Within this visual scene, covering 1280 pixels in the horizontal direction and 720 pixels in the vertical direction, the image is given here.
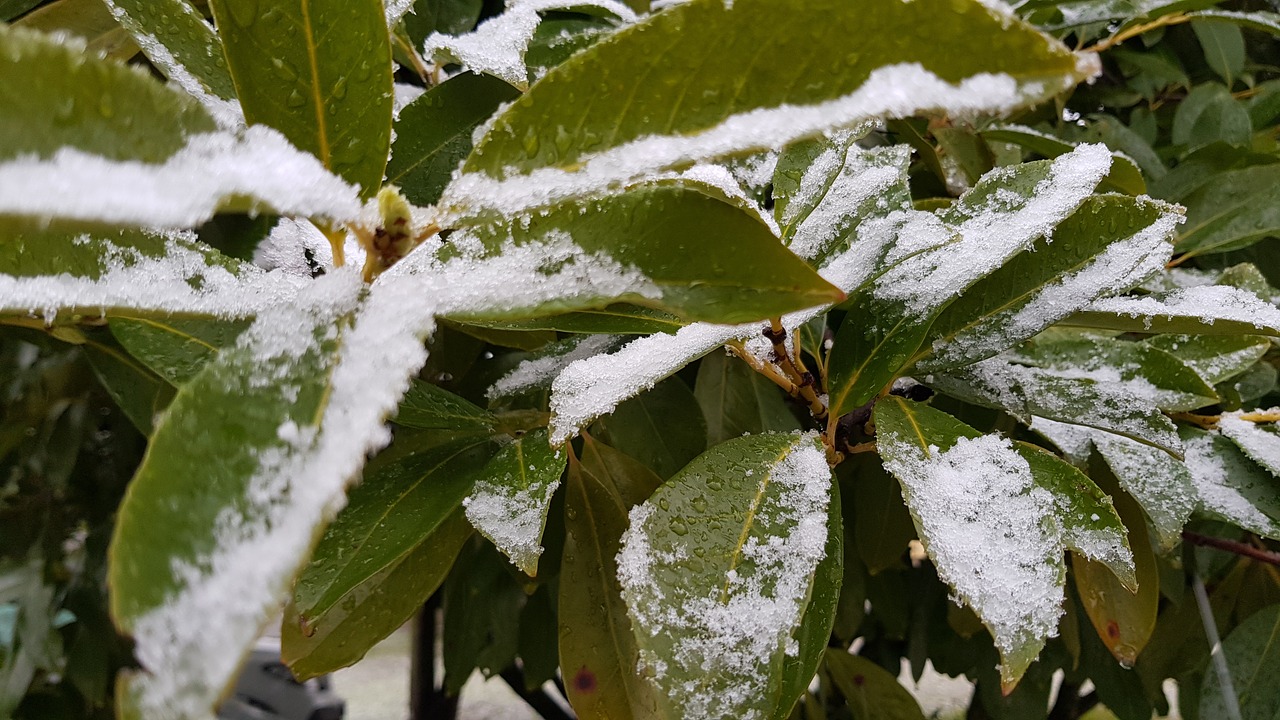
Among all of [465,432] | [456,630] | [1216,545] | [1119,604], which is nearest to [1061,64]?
[465,432]

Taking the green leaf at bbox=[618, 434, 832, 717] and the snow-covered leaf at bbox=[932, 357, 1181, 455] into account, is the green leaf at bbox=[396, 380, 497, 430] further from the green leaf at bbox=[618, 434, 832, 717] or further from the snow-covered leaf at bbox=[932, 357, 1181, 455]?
the snow-covered leaf at bbox=[932, 357, 1181, 455]

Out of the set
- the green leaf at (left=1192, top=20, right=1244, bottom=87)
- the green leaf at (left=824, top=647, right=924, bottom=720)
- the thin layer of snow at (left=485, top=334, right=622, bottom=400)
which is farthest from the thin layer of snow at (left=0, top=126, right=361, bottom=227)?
the green leaf at (left=1192, top=20, right=1244, bottom=87)

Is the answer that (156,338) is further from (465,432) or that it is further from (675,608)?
(675,608)

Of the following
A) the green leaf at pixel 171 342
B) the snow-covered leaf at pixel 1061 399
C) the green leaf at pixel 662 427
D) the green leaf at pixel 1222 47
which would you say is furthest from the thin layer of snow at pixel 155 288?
the green leaf at pixel 1222 47

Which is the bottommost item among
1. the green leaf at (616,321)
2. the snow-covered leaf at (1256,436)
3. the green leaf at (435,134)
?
the snow-covered leaf at (1256,436)

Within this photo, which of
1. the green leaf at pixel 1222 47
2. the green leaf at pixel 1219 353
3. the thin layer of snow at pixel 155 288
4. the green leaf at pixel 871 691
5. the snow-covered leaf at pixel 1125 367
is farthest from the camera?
the green leaf at pixel 1222 47

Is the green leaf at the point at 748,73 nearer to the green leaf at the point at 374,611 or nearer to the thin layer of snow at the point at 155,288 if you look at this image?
Result: the thin layer of snow at the point at 155,288
